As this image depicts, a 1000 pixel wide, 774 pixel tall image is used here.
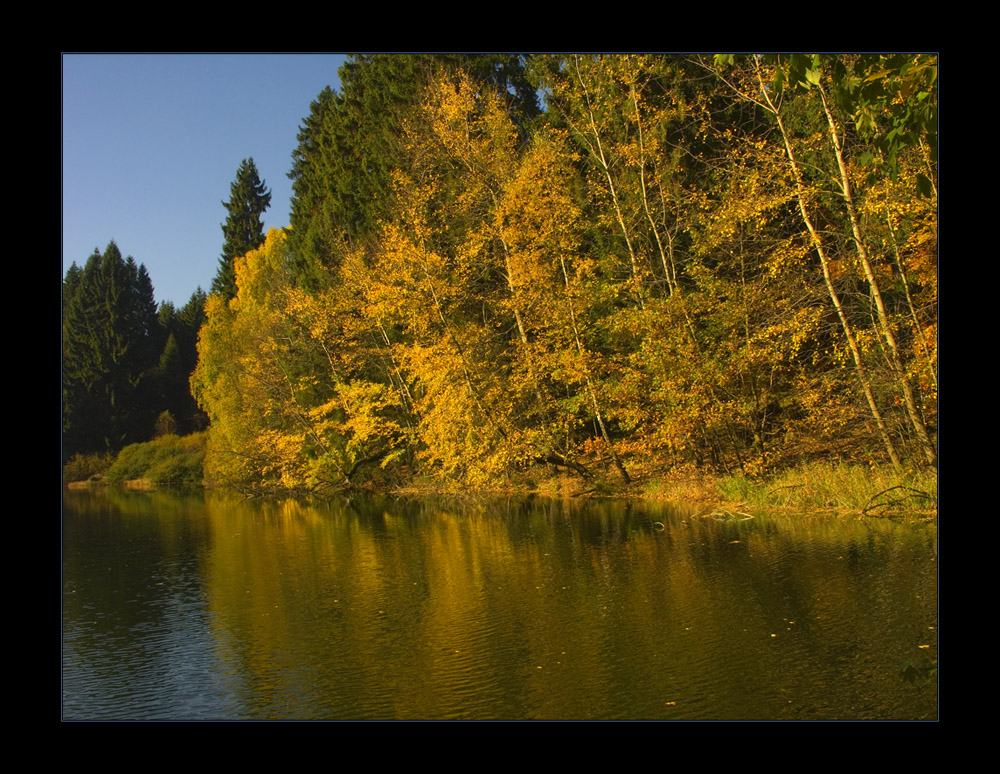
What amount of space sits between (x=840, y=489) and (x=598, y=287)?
23.4 feet

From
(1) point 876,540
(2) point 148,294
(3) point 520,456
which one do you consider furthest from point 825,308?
(2) point 148,294

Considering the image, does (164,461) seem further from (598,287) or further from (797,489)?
(797,489)

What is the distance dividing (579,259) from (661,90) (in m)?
4.85

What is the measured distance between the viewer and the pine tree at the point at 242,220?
49844 millimetres

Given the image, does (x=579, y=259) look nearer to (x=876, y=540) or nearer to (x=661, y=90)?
(x=661, y=90)

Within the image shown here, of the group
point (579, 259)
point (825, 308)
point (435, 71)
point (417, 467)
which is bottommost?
point (417, 467)

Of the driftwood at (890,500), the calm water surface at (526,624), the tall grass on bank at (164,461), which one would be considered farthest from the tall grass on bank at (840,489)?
the tall grass on bank at (164,461)

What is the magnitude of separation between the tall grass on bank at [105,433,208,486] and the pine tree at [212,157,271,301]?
1098 cm

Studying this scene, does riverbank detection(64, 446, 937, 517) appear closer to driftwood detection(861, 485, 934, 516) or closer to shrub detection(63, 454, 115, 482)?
driftwood detection(861, 485, 934, 516)

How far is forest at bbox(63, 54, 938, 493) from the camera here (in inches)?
568

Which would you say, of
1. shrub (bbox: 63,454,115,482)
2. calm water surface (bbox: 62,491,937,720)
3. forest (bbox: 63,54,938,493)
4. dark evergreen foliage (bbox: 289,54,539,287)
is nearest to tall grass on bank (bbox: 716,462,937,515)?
forest (bbox: 63,54,938,493)

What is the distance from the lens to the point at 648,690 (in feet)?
23.3

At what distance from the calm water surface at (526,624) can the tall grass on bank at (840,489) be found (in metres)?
0.62

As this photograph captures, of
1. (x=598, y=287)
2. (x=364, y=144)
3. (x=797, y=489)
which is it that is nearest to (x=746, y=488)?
(x=797, y=489)
